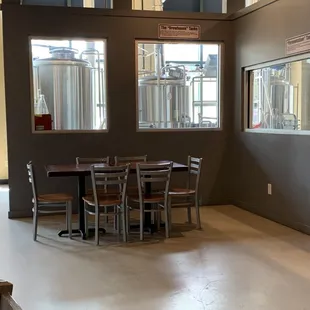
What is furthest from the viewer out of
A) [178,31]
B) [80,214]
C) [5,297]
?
[178,31]

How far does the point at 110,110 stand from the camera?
6.21 meters

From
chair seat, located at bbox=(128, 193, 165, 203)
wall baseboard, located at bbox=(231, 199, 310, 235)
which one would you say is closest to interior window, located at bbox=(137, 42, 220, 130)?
wall baseboard, located at bbox=(231, 199, 310, 235)

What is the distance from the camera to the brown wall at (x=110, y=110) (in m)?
5.88

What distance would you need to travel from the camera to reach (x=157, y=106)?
21.7 feet

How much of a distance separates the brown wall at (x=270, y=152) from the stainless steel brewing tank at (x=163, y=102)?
0.77 metres

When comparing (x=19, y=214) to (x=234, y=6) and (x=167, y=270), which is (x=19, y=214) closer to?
(x=167, y=270)

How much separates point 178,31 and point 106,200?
2773mm

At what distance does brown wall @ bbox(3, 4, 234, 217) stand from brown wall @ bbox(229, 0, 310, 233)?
0.83ft

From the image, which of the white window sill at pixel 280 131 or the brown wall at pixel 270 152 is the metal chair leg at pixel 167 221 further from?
the white window sill at pixel 280 131

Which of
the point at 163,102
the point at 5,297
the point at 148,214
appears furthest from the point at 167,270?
the point at 163,102

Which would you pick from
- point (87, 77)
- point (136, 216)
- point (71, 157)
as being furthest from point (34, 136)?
point (136, 216)

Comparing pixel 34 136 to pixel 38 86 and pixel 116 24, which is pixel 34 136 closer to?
pixel 38 86

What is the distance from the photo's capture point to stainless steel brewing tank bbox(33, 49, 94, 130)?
20.3 feet

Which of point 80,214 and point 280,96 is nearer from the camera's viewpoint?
point 80,214
